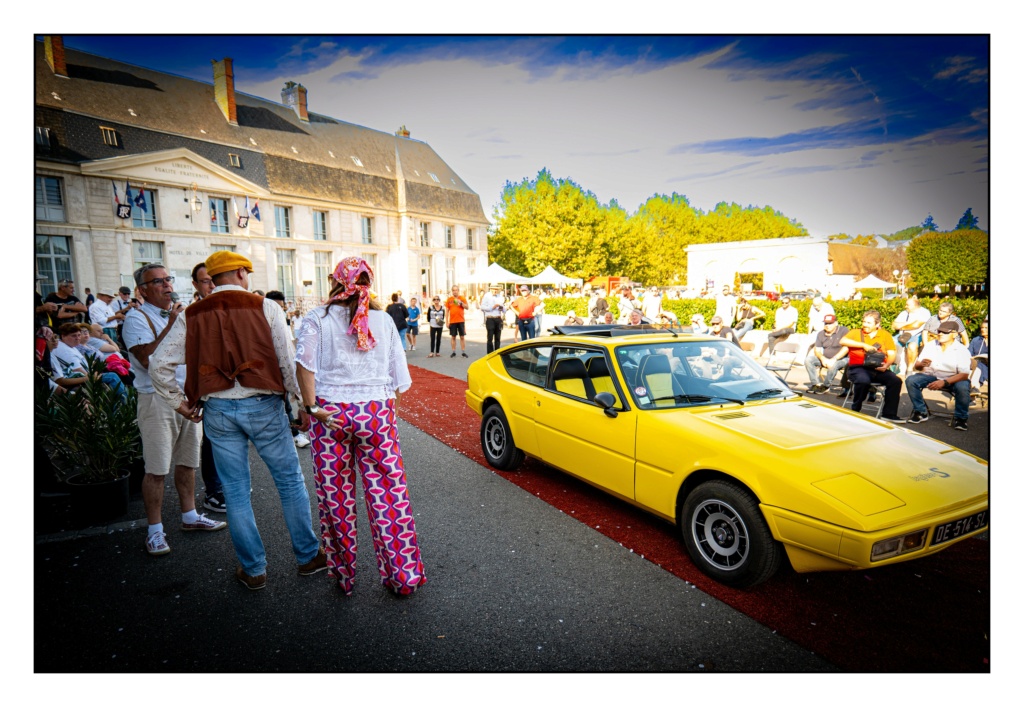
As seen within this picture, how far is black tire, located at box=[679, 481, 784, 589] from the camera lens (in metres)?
2.99

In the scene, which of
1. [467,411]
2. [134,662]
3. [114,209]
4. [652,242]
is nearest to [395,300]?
[467,411]

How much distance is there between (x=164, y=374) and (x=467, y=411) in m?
5.26

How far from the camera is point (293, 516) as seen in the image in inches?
129

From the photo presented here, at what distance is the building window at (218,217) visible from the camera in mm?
29531

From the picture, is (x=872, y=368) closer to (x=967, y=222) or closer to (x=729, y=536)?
(x=967, y=222)

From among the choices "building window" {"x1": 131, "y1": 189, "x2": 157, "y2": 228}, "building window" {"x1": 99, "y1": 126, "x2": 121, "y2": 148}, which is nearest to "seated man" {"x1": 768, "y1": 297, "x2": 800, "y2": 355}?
"building window" {"x1": 99, "y1": 126, "x2": 121, "y2": 148}

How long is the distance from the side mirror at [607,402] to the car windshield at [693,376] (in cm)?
17

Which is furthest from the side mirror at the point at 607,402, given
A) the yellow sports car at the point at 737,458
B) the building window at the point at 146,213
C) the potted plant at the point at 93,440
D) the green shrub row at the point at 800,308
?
the building window at the point at 146,213

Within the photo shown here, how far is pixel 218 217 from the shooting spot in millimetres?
30484

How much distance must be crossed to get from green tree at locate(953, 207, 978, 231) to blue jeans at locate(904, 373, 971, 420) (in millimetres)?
4644

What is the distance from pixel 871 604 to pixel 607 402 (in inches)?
77.1

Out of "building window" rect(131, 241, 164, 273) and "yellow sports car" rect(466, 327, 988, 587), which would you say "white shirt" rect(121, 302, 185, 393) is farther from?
"building window" rect(131, 241, 164, 273)

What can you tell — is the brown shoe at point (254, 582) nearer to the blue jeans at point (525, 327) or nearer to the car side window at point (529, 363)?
the car side window at point (529, 363)

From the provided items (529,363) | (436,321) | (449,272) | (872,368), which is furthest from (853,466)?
(449,272)
